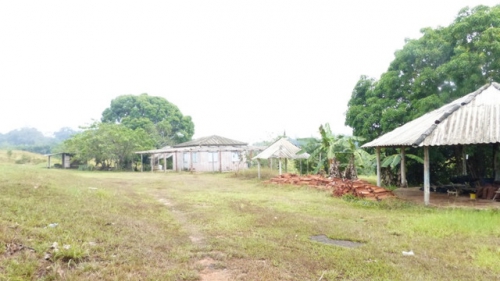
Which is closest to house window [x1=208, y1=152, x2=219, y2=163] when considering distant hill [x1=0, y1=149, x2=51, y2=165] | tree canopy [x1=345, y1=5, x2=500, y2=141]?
tree canopy [x1=345, y1=5, x2=500, y2=141]

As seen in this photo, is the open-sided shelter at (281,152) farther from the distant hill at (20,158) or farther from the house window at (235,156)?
the distant hill at (20,158)

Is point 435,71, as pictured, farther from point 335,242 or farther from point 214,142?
point 214,142

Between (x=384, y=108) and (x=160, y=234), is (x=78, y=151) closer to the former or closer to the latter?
(x=384, y=108)

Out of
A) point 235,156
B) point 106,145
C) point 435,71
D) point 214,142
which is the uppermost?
point 435,71

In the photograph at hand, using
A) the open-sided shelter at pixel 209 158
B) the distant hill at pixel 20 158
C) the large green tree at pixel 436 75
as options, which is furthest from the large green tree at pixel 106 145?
the large green tree at pixel 436 75

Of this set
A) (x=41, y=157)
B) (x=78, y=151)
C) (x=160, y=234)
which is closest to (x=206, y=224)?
(x=160, y=234)

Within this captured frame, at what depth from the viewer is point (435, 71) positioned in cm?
1512

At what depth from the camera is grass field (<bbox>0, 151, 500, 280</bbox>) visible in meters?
4.55

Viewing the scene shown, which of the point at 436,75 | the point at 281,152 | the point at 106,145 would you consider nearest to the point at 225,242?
the point at 436,75

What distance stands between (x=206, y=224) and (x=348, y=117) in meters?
13.8

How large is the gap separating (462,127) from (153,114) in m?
45.7

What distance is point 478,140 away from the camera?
389 inches

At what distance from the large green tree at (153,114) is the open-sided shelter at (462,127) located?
40.4m

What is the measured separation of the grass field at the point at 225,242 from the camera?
4.55 meters
